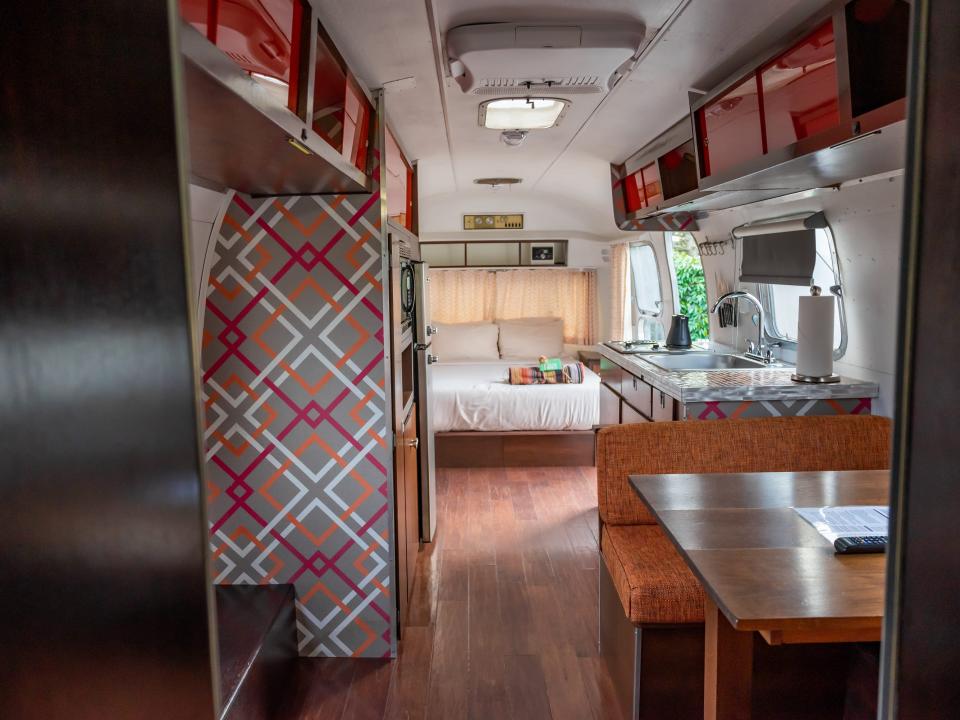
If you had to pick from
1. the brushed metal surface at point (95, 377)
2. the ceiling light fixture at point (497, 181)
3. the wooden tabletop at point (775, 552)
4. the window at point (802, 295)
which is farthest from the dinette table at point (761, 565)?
the ceiling light fixture at point (497, 181)

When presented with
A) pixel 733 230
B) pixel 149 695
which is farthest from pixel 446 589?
pixel 149 695

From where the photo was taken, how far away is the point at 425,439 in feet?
11.9

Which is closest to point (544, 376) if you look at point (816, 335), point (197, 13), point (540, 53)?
point (816, 335)

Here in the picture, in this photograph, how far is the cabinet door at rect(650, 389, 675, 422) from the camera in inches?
123

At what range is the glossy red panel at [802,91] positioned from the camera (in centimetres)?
184

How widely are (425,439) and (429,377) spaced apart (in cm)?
32

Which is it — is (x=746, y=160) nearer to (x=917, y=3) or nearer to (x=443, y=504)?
(x=917, y=3)

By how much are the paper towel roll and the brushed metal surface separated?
9.19 ft

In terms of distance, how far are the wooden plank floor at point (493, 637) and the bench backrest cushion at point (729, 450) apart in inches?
Result: 24.5

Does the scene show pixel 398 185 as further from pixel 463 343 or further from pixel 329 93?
pixel 463 343

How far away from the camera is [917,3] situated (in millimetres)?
479

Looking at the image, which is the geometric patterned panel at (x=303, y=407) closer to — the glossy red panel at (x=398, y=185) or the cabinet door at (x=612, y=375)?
the glossy red panel at (x=398, y=185)

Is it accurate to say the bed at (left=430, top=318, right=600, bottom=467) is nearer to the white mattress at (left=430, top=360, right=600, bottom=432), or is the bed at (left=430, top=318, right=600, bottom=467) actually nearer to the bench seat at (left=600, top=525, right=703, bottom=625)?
the white mattress at (left=430, top=360, right=600, bottom=432)

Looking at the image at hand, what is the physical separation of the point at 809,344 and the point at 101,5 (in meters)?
2.95
